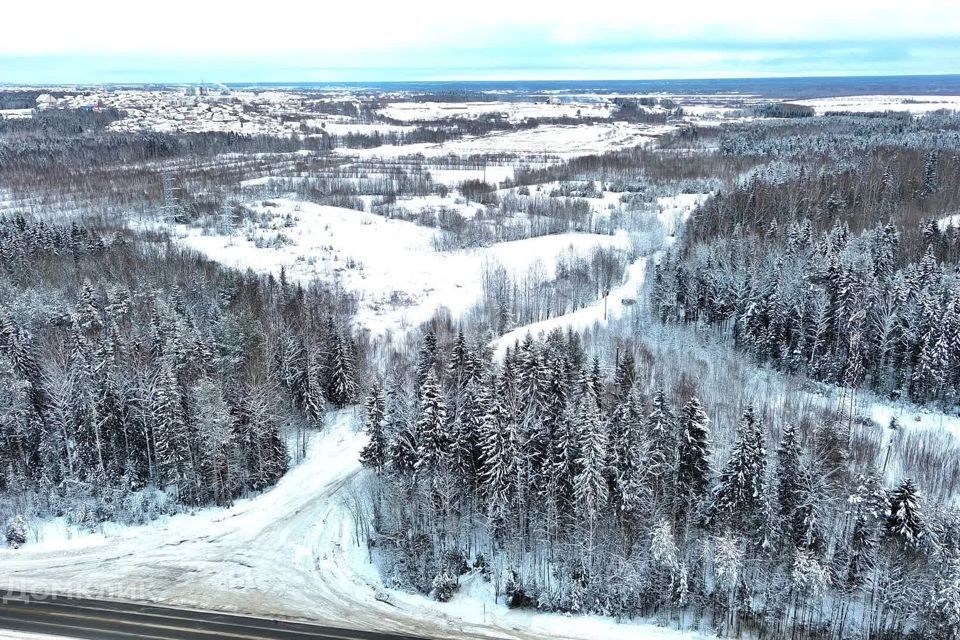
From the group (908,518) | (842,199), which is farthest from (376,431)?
(842,199)

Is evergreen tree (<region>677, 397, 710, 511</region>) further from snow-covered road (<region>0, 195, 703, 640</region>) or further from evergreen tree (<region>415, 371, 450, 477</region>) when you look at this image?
evergreen tree (<region>415, 371, 450, 477</region>)

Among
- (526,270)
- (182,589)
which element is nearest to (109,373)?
(182,589)

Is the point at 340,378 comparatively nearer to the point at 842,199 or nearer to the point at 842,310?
the point at 842,310

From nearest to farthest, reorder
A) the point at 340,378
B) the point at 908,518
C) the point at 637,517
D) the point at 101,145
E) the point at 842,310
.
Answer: the point at 908,518, the point at 637,517, the point at 340,378, the point at 842,310, the point at 101,145

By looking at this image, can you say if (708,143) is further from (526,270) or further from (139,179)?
(139,179)

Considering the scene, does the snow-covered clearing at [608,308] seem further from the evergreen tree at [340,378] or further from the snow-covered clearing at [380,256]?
the evergreen tree at [340,378]
